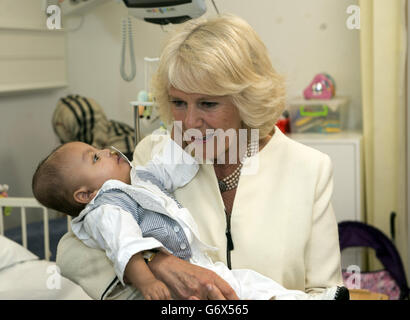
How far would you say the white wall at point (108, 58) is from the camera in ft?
3.93

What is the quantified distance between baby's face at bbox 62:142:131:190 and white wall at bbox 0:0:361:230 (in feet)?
1.28

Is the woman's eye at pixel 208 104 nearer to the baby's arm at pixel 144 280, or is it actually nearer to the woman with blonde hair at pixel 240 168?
the woman with blonde hair at pixel 240 168

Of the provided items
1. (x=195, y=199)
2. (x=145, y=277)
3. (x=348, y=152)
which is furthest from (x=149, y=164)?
(x=348, y=152)

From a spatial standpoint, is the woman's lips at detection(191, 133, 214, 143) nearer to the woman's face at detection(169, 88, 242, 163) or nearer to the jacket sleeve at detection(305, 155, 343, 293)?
the woman's face at detection(169, 88, 242, 163)

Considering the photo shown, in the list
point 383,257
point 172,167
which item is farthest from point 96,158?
point 383,257

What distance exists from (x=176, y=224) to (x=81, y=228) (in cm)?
15

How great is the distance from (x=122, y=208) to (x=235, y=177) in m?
0.23

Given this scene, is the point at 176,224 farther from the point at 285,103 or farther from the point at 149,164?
the point at 285,103

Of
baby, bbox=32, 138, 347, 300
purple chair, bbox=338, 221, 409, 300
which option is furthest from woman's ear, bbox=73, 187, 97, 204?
purple chair, bbox=338, 221, 409, 300

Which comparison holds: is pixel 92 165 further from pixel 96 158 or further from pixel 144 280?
pixel 144 280

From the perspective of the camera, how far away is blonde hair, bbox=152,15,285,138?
81 centimetres

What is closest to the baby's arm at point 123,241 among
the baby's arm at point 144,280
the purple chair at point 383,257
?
the baby's arm at point 144,280
